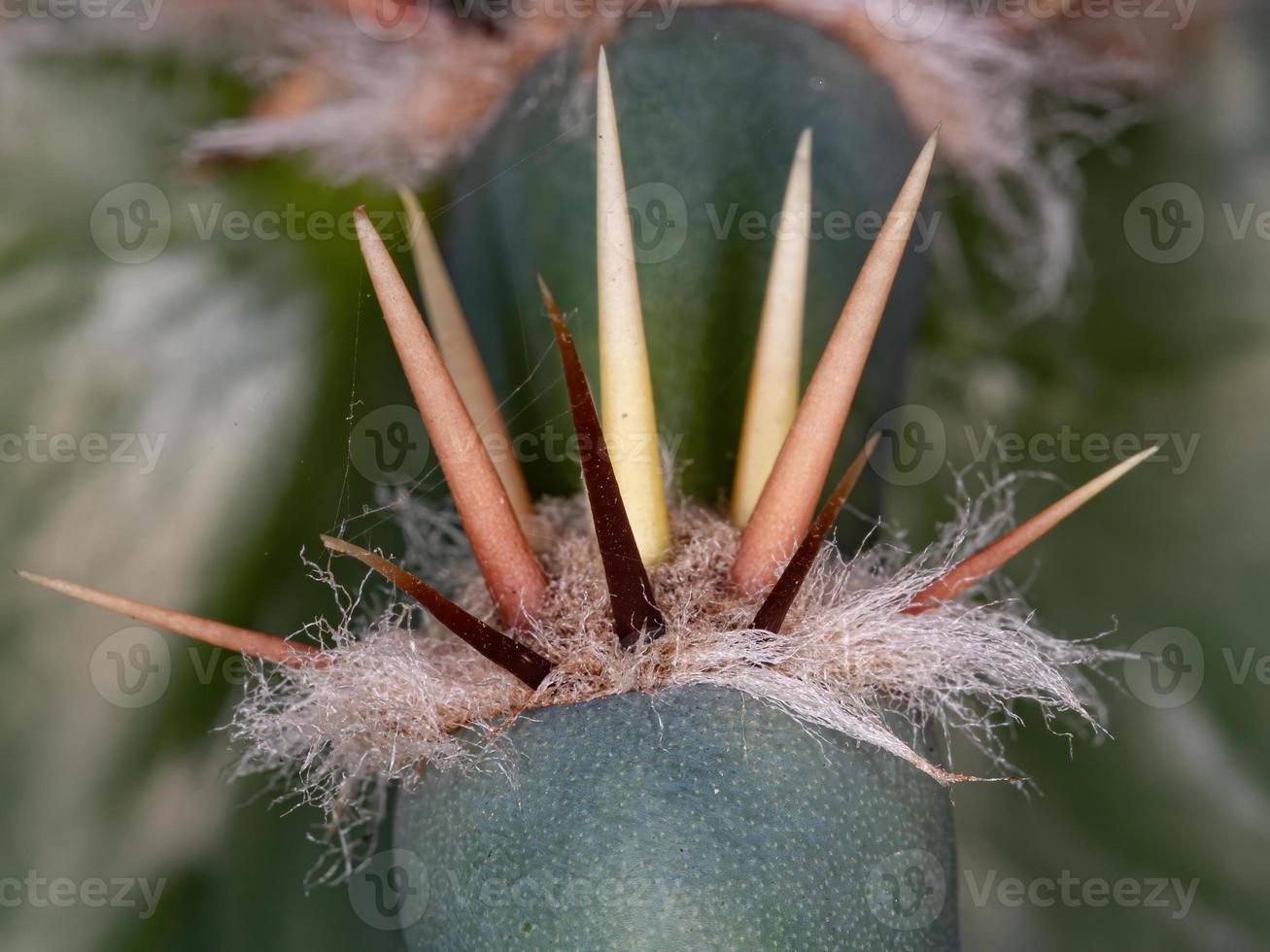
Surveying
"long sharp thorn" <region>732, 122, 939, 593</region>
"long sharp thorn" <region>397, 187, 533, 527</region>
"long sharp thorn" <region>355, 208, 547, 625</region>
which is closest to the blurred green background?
"long sharp thorn" <region>397, 187, 533, 527</region>

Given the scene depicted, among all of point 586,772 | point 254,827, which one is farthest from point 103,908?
point 586,772

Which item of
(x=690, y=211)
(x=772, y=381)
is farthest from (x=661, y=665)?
(x=690, y=211)

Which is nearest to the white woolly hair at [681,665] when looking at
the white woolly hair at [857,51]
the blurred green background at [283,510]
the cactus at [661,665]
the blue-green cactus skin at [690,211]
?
the cactus at [661,665]

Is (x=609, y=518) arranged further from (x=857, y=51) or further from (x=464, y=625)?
(x=857, y=51)

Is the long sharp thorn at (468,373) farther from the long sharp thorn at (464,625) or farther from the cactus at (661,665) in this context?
the long sharp thorn at (464,625)

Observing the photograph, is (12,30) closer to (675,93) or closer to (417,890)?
(675,93)

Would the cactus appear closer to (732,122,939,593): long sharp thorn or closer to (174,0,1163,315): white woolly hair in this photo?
(732,122,939,593): long sharp thorn
